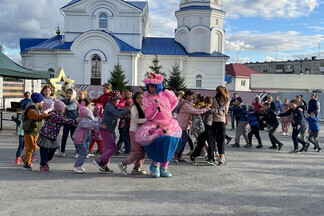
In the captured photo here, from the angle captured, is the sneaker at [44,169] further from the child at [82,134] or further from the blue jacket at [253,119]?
the blue jacket at [253,119]

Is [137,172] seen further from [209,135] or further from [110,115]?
[209,135]

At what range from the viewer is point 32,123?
729 centimetres

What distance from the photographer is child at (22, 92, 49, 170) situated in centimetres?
710

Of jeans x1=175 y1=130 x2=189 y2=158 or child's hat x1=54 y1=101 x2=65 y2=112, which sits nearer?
child's hat x1=54 y1=101 x2=65 y2=112

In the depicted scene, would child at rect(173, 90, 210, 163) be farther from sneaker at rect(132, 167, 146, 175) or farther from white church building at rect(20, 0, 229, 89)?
white church building at rect(20, 0, 229, 89)

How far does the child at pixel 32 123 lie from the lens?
7098 millimetres

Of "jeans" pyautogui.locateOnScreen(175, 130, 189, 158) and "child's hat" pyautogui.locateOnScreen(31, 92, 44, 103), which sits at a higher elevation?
"child's hat" pyautogui.locateOnScreen(31, 92, 44, 103)

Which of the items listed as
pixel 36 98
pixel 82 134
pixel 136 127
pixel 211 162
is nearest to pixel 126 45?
pixel 211 162

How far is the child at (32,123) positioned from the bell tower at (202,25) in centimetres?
3510

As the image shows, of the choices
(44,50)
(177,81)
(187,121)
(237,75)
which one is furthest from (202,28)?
(187,121)

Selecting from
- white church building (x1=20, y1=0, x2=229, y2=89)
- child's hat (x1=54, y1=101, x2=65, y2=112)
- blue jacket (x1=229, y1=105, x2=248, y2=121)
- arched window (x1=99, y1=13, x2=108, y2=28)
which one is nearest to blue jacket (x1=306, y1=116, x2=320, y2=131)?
blue jacket (x1=229, y1=105, x2=248, y2=121)

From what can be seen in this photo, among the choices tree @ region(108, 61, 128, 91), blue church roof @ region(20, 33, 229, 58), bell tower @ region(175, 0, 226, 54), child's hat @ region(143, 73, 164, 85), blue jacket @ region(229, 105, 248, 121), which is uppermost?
bell tower @ region(175, 0, 226, 54)

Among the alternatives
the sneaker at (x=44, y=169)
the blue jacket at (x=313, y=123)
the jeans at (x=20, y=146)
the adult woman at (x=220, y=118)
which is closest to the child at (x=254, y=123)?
A: the blue jacket at (x=313, y=123)

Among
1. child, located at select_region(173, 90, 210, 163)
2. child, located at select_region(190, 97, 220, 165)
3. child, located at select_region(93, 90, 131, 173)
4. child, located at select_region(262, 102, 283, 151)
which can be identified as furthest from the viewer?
child, located at select_region(262, 102, 283, 151)
